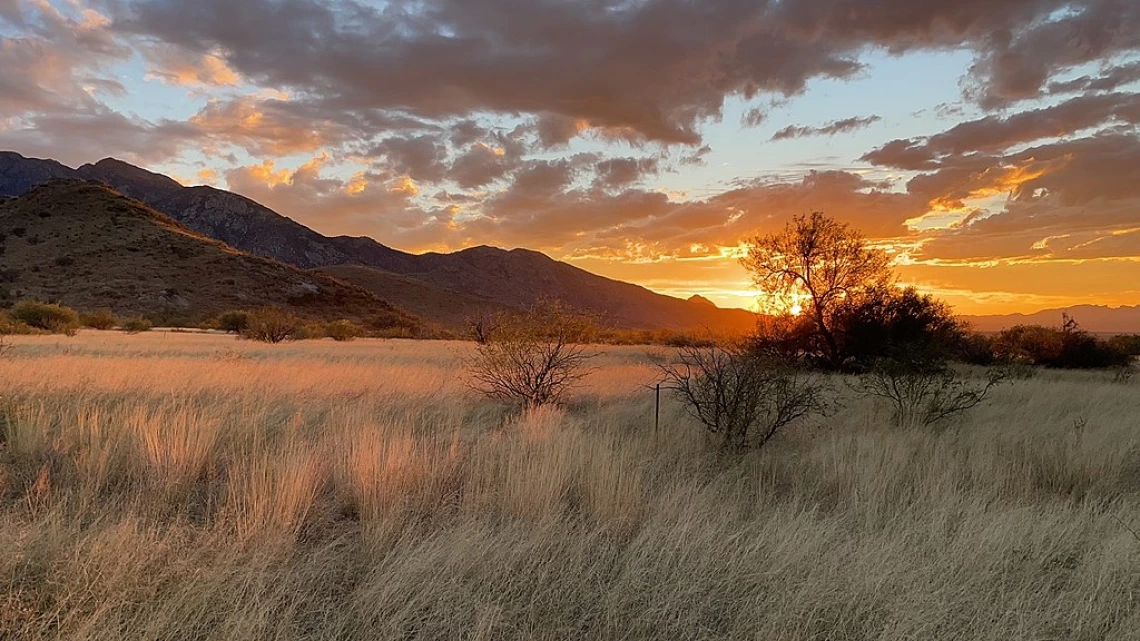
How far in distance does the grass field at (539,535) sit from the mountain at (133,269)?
51.7 m

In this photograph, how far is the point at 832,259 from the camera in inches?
904

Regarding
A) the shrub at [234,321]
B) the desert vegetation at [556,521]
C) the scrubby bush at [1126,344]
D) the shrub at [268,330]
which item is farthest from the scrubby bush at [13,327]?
the scrubby bush at [1126,344]

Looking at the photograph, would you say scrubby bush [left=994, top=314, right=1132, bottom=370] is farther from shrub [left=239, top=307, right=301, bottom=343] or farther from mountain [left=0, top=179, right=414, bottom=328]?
mountain [left=0, top=179, right=414, bottom=328]

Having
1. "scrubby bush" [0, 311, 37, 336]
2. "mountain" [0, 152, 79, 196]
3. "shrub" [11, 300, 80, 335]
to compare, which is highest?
"mountain" [0, 152, 79, 196]

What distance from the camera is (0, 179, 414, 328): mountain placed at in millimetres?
52219

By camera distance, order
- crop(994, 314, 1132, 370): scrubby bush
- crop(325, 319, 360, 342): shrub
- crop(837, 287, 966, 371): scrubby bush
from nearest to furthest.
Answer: crop(837, 287, 966, 371): scrubby bush
crop(994, 314, 1132, 370): scrubby bush
crop(325, 319, 360, 342): shrub

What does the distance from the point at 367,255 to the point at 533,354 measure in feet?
460

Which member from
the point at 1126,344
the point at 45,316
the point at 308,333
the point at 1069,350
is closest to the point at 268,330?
the point at 308,333

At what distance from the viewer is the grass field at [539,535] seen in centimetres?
312

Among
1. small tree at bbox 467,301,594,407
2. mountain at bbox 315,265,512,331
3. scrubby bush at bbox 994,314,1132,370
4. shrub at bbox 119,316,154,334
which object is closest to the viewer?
small tree at bbox 467,301,594,407

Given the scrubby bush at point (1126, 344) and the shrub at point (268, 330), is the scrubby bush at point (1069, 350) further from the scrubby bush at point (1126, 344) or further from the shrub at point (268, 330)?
the shrub at point (268, 330)

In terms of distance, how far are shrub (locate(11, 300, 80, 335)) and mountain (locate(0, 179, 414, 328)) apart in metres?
13.9

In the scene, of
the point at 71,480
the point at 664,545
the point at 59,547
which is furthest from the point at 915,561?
the point at 71,480

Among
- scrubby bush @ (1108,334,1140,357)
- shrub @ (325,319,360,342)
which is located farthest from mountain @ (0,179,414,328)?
scrubby bush @ (1108,334,1140,357)
